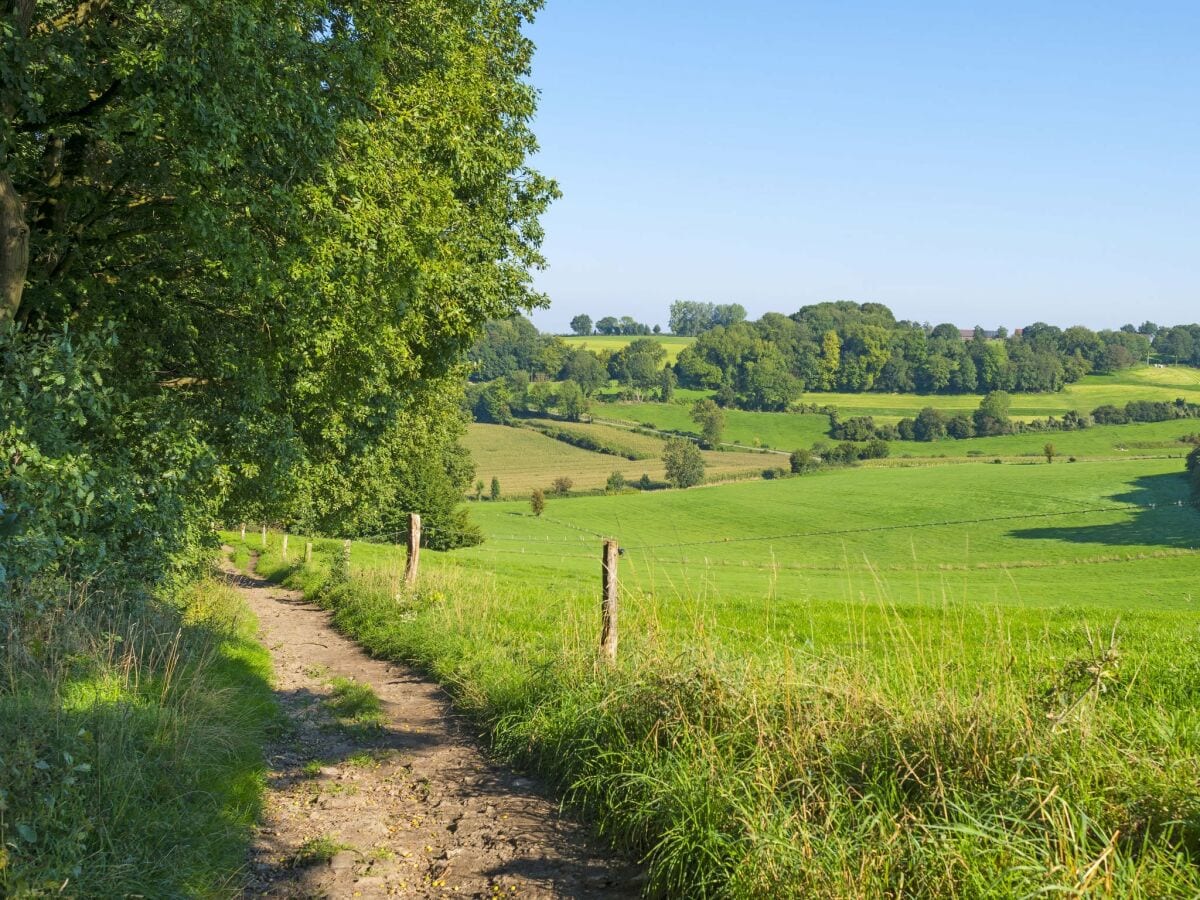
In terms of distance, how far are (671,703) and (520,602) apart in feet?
34.0

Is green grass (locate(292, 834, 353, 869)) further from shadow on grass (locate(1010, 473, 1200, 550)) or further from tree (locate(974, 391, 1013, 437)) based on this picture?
tree (locate(974, 391, 1013, 437))

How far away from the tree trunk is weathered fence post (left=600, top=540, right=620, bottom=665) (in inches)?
246

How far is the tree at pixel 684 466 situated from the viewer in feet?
357

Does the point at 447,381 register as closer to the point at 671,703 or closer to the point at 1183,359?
the point at 671,703

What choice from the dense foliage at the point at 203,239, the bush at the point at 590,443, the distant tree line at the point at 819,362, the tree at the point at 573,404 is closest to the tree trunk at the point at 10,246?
Answer: the dense foliage at the point at 203,239

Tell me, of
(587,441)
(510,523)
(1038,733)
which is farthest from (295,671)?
(587,441)

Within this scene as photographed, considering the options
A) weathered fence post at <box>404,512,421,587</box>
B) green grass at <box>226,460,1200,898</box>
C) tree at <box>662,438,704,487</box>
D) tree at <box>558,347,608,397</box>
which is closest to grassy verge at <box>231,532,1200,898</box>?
green grass at <box>226,460,1200,898</box>

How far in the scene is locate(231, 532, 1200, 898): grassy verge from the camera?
4.84 m

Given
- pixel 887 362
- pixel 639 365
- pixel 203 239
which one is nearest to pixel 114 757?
pixel 203 239

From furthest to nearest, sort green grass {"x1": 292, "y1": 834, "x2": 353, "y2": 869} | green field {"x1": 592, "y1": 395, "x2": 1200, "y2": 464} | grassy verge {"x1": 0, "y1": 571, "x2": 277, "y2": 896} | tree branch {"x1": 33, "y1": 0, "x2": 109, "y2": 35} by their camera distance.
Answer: green field {"x1": 592, "y1": 395, "x2": 1200, "y2": 464} → tree branch {"x1": 33, "y1": 0, "x2": 109, "y2": 35} → green grass {"x1": 292, "y1": 834, "x2": 353, "y2": 869} → grassy verge {"x1": 0, "y1": 571, "x2": 277, "y2": 896}

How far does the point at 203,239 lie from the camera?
10.2 metres

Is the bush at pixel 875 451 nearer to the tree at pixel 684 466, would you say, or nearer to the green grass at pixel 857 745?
the tree at pixel 684 466

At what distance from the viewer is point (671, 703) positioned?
307 inches

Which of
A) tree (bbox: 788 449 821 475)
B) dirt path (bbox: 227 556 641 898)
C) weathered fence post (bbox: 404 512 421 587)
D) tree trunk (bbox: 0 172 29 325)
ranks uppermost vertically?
tree trunk (bbox: 0 172 29 325)
